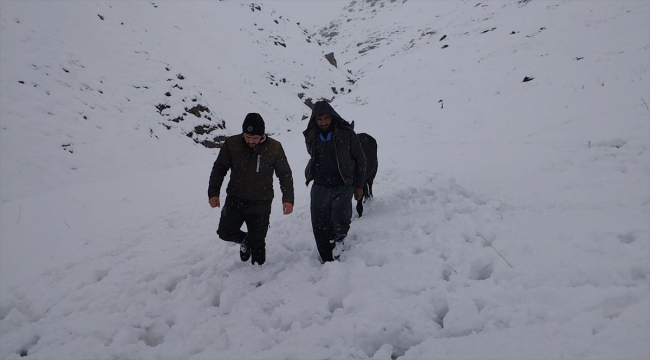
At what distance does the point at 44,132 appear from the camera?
31.8 ft

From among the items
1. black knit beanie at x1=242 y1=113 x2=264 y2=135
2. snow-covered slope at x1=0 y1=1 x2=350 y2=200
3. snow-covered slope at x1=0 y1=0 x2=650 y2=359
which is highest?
snow-covered slope at x1=0 y1=1 x2=350 y2=200

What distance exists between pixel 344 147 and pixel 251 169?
1.26 m

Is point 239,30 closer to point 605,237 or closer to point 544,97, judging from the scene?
point 544,97

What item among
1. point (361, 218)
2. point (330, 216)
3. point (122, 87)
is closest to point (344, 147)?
point (330, 216)

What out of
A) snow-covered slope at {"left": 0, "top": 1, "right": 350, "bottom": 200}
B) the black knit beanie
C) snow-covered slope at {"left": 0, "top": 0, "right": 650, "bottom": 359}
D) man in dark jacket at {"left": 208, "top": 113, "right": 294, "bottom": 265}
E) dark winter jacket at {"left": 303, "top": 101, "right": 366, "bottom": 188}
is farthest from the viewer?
snow-covered slope at {"left": 0, "top": 1, "right": 350, "bottom": 200}

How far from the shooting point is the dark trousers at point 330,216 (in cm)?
409

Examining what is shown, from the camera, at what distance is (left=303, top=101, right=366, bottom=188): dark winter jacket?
406 cm

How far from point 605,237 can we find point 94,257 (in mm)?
7042

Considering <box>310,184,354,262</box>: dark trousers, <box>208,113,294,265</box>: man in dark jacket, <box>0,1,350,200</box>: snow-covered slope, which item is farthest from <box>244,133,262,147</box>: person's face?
<box>0,1,350,200</box>: snow-covered slope

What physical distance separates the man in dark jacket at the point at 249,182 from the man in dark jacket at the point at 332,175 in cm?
47

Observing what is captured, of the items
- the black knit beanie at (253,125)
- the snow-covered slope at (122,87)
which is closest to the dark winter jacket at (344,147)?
the black knit beanie at (253,125)

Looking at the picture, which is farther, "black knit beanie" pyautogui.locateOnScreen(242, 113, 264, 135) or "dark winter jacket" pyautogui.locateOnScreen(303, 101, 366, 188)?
"dark winter jacket" pyautogui.locateOnScreen(303, 101, 366, 188)

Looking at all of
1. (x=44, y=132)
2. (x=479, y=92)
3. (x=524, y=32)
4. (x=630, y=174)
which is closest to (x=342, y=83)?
(x=524, y=32)

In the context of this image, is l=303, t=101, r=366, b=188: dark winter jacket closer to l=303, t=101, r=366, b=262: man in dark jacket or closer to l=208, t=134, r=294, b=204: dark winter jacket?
l=303, t=101, r=366, b=262: man in dark jacket
